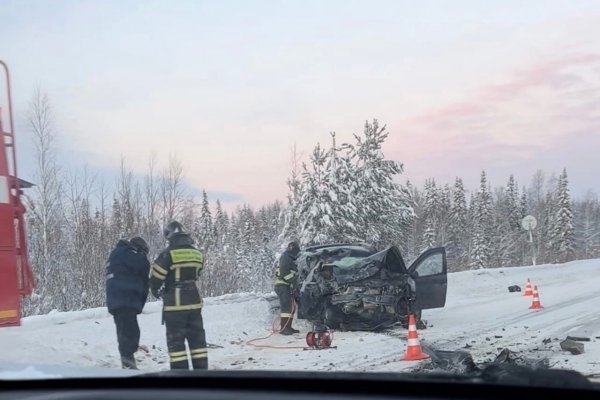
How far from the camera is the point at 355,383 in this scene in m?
1.91

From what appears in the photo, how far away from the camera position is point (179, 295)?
25.6ft

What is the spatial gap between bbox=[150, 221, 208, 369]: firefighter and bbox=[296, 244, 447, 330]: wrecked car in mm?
4455

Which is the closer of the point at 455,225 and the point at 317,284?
the point at 317,284

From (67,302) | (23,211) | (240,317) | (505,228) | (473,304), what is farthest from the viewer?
(505,228)

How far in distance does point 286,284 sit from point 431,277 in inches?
115

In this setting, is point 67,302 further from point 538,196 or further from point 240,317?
point 538,196

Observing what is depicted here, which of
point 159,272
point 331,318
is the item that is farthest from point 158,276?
point 331,318

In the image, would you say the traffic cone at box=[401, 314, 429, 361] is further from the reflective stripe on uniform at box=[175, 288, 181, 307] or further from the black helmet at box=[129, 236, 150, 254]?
the black helmet at box=[129, 236, 150, 254]

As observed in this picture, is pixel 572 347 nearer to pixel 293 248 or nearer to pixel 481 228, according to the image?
pixel 293 248

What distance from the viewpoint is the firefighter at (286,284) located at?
12.5 metres

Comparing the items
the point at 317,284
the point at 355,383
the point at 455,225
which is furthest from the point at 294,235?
the point at 455,225

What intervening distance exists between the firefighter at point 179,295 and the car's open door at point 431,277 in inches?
226

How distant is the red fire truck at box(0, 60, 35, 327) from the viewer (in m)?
7.17

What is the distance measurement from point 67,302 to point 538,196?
53.0m
